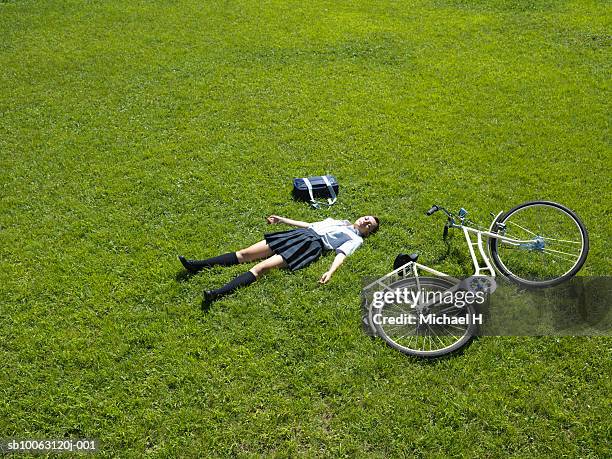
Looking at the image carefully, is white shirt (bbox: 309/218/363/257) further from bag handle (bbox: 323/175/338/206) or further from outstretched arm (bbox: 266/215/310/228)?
bag handle (bbox: 323/175/338/206)

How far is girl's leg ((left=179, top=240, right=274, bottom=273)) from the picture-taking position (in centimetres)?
857

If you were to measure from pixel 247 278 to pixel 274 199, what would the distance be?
2499 millimetres

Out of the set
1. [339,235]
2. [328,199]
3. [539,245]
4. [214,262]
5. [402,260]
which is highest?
[539,245]

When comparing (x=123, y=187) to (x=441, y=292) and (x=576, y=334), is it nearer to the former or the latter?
(x=441, y=292)

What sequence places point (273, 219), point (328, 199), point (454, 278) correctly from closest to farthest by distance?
point (454, 278), point (273, 219), point (328, 199)

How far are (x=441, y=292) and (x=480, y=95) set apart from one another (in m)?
8.42

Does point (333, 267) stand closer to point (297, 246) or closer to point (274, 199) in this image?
point (297, 246)

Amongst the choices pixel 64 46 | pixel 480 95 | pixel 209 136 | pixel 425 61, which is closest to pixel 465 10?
pixel 425 61

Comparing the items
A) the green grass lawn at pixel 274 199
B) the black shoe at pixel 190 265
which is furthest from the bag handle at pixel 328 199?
the black shoe at pixel 190 265

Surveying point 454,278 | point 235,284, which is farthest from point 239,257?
point 454,278

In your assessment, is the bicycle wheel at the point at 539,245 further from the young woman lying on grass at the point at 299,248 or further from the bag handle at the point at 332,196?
the bag handle at the point at 332,196

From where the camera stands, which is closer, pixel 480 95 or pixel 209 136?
pixel 209 136

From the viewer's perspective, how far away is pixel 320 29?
18172mm

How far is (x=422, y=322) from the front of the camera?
24.1 ft
